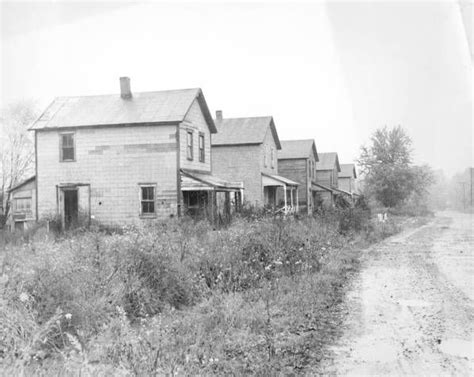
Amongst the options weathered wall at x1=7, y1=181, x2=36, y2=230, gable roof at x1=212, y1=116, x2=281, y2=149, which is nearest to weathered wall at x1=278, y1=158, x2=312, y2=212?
gable roof at x1=212, y1=116, x2=281, y2=149

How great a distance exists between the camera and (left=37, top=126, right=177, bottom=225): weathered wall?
21.3 metres

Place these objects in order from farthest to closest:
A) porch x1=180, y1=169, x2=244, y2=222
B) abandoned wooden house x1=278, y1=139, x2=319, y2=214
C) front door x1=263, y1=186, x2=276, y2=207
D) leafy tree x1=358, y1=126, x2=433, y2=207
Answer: leafy tree x1=358, y1=126, x2=433, y2=207
abandoned wooden house x1=278, y1=139, x2=319, y2=214
front door x1=263, y1=186, x2=276, y2=207
porch x1=180, y1=169, x2=244, y2=222

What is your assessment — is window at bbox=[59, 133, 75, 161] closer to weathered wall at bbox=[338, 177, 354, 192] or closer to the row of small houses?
the row of small houses

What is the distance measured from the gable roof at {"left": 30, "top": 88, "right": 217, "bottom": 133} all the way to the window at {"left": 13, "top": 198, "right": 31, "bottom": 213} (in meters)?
3.54

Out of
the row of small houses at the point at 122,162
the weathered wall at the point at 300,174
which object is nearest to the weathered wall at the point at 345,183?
the weathered wall at the point at 300,174

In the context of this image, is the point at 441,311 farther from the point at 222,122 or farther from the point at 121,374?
the point at 222,122

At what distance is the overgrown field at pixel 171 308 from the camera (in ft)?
15.9

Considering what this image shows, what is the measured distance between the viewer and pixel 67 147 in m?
22.5

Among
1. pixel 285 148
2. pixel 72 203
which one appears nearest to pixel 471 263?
pixel 72 203

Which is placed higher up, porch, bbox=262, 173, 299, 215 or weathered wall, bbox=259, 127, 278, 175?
weathered wall, bbox=259, 127, 278, 175

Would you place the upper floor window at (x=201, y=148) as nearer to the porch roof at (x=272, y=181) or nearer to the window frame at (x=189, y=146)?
the window frame at (x=189, y=146)

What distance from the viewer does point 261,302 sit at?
7277 millimetres

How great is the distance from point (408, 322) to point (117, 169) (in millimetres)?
17034

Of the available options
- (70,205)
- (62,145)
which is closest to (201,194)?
(70,205)
